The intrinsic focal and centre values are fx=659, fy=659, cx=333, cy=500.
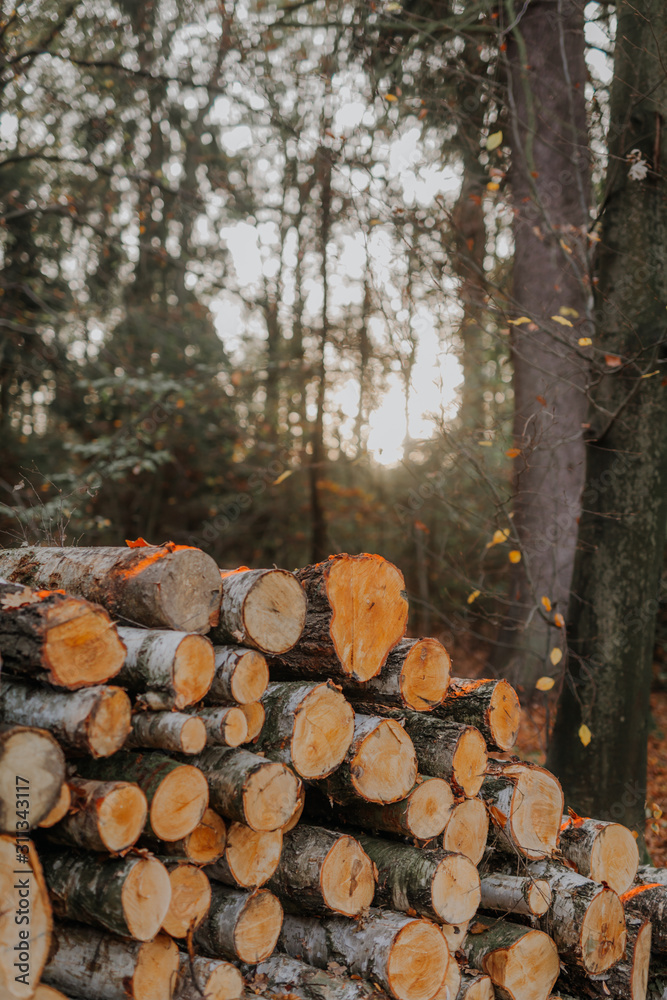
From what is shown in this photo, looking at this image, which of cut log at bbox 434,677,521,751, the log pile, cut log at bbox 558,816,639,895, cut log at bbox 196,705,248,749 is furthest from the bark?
cut log at bbox 558,816,639,895

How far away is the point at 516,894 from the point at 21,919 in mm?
1930

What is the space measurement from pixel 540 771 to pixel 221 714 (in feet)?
4.94

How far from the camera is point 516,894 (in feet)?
9.07

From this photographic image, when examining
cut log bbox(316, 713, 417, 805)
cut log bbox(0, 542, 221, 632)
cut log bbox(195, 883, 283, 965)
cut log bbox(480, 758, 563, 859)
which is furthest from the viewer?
cut log bbox(480, 758, 563, 859)

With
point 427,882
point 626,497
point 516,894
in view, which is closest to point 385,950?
point 427,882

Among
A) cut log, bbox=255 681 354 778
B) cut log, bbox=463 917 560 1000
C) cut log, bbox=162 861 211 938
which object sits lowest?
cut log, bbox=463 917 560 1000

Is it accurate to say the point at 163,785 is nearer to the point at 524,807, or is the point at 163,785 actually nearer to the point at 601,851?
the point at 524,807

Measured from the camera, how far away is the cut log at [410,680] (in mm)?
2883

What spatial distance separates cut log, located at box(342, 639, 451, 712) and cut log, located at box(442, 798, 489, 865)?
0.43 meters

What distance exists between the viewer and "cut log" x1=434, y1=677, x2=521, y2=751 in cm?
302

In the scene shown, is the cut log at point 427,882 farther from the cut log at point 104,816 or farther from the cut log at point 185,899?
Answer: the cut log at point 104,816

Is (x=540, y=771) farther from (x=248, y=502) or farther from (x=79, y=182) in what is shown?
(x=79, y=182)

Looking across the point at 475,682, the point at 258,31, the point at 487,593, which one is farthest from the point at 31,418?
the point at 475,682

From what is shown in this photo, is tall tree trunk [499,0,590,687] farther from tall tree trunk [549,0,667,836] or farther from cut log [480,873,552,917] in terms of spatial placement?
cut log [480,873,552,917]
